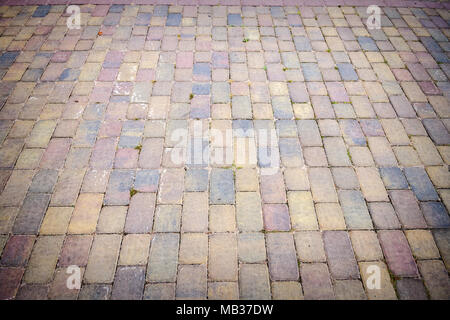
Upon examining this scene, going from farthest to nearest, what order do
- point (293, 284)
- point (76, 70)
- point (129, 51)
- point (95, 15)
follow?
point (95, 15)
point (129, 51)
point (76, 70)
point (293, 284)

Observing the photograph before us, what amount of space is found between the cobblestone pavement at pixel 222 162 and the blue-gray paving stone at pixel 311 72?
0.08 ft

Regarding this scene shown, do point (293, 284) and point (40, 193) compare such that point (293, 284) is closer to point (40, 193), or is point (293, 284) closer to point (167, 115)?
point (167, 115)

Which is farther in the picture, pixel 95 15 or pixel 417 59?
pixel 95 15

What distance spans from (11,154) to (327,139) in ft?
11.9

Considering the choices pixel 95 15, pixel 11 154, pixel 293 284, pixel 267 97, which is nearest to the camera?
pixel 293 284

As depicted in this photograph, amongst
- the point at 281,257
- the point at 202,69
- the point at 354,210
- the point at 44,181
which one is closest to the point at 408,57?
the point at 354,210

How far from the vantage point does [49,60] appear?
400cm

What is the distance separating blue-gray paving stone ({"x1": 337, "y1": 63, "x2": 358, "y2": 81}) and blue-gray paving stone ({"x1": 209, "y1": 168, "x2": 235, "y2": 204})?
7.78ft

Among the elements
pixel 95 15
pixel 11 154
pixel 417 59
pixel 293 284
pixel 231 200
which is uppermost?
pixel 95 15

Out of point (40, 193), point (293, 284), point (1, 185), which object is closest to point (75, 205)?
point (40, 193)

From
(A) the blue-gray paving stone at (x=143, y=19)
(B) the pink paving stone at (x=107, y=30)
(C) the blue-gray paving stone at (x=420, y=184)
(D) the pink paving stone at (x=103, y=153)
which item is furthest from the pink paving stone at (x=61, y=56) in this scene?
(C) the blue-gray paving stone at (x=420, y=184)

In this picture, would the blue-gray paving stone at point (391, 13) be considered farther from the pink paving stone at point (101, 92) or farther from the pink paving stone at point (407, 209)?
the pink paving stone at point (101, 92)

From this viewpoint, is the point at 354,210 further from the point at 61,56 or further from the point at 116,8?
the point at 116,8

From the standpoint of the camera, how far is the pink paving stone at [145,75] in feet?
12.5
